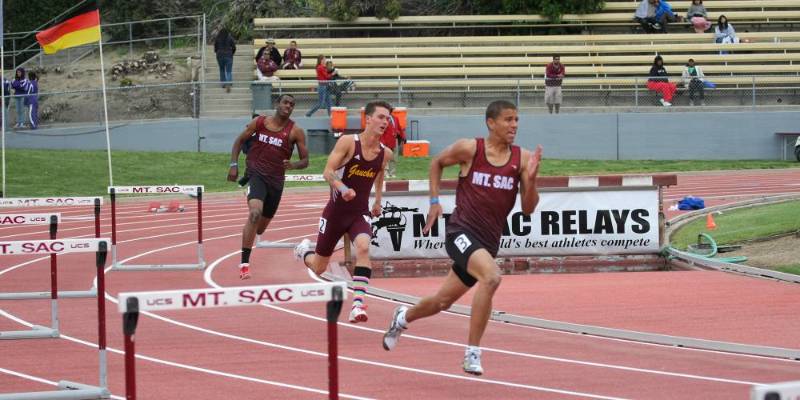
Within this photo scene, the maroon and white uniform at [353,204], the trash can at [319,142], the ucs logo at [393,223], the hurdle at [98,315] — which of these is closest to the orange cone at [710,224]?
the ucs logo at [393,223]

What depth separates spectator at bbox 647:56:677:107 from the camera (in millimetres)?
31688

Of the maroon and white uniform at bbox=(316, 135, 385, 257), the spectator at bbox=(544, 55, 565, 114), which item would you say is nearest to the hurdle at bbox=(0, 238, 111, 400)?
the maroon and white uniform at bbox=(316, 135, 385, 257)

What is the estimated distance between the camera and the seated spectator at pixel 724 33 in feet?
113

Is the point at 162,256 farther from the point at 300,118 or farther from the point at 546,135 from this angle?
the point at 546,135

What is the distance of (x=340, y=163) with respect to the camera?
11117mm

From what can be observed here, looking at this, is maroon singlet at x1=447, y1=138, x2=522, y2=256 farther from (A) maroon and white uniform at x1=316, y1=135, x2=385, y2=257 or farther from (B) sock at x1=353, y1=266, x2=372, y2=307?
(A) maroon and white uniform at x1=316, y1=135, x2=385, y2=257

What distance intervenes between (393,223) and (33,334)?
5.80 meters

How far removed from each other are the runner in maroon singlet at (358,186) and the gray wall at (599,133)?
63.1ft

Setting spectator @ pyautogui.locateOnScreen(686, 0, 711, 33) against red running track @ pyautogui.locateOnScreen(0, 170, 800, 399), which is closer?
red running track @ pyautogui.locateOnScreen(0, 170, 800, 399)

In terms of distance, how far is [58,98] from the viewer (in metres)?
31.0

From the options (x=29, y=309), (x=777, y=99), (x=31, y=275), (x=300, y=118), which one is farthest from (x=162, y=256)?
(x=777, y=99)

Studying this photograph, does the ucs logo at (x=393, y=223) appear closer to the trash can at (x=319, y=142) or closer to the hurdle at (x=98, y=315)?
the hurdle at (x=98, y=315)

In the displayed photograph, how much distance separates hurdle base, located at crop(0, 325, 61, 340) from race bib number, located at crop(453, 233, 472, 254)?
12.6 ft

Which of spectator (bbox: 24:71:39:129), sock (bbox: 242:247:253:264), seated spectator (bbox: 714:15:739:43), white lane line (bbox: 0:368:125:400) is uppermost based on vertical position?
seated spectator (bbox: 714:15:739:43)
